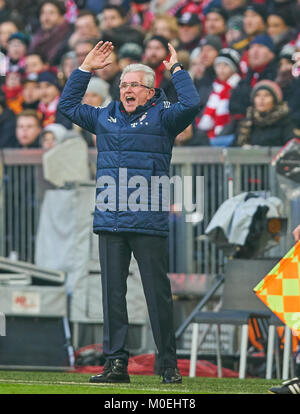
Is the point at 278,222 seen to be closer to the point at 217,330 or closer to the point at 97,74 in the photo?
the point at 217,330

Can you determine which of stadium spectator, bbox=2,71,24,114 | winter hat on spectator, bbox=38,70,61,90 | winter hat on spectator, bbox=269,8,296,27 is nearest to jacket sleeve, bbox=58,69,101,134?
winter hat on spectator, bbox=269,8,296,27

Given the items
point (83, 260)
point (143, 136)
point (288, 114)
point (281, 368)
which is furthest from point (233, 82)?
point (143, 136)

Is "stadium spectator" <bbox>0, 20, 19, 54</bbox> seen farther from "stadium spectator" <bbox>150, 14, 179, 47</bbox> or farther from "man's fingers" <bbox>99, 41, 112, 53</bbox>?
"man's fingers" <bbox>99, 41, 112, 53</bbox>

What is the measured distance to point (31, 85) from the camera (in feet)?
59.8

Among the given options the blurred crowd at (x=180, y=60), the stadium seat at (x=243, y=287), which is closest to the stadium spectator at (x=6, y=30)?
the blurred crowd at (x=180, y=60)

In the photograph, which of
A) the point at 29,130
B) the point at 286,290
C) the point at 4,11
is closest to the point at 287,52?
the point at 29,130

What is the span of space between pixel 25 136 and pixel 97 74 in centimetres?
140

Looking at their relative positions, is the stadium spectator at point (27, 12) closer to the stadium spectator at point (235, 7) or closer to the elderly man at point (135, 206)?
the stadium spectator at point (235, 7)

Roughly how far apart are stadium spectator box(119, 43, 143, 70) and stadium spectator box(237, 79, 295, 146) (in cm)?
278

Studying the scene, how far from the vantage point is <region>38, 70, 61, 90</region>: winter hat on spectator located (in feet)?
59.1

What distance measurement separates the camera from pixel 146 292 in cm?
1001

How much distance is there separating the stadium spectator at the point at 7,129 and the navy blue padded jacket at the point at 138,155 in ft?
24.0

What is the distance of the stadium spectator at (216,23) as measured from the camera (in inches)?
692

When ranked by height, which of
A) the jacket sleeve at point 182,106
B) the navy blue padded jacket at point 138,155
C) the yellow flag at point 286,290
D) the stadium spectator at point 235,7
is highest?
the stadium spectator at point 235,7
